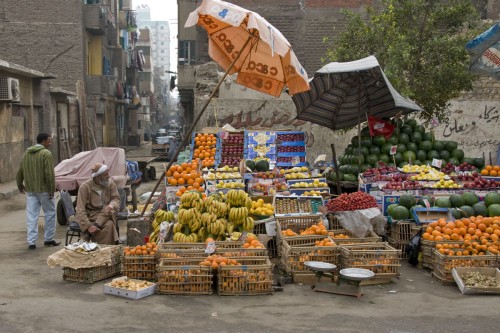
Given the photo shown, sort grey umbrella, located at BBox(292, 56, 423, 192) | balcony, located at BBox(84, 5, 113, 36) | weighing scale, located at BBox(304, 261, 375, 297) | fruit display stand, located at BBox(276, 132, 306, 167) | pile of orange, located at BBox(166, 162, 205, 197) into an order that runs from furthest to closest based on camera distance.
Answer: balcony, located at BBox(84, 5, 113, 36), fruit display stand, located at BBox(276, 132, 306, 167), grey umbrella, located at BBox(292, 56, 423, 192), pile of orange, located at BBox(166, 162, 205, 197), weighing scale, located at BBox(304, 261, 375, 297)

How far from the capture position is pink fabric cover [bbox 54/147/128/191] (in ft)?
37.8

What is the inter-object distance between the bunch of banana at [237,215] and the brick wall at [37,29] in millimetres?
29123

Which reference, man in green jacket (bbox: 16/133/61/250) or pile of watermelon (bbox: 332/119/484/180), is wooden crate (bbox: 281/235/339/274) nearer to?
pile of watermelon (bbox: 332/119/484/180)

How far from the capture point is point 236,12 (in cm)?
842

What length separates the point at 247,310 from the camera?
635cm

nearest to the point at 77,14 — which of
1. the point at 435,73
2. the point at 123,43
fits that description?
the point at 123,43

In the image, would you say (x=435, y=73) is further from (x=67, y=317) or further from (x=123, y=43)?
(x=123, y=43)

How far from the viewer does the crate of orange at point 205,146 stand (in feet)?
41.8

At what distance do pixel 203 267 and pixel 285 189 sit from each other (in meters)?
3.69

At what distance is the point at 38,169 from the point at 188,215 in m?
3.03

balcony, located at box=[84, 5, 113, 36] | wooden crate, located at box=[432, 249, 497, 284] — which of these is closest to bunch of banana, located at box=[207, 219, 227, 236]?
wooden crate, located at box=[432, 249, 497, 284]

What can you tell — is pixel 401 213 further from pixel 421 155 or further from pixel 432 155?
pixel 432 155

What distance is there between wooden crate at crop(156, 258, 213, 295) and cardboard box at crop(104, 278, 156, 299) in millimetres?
109

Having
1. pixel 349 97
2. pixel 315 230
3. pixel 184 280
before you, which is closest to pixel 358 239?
pixel 315 230
